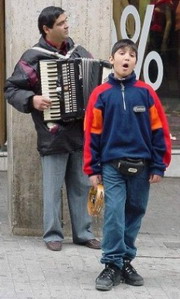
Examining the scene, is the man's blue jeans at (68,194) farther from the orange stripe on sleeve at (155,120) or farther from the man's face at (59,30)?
the orange stripe on sleeve at (155,120)

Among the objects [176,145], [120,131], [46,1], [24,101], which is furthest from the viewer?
[176,145]

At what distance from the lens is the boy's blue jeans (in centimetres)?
622

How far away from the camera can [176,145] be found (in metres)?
Answer: 10.0

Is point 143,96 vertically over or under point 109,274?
over

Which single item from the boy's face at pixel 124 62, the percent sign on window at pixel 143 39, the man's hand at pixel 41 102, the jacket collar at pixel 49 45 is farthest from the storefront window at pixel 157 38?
the boy's face at pixel 124 62

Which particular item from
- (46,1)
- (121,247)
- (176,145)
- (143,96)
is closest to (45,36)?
(46,1)

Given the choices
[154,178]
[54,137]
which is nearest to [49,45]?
[54,137]

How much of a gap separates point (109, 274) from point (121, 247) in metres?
0.21

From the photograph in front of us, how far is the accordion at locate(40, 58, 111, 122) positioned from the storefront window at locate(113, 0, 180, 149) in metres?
2.91

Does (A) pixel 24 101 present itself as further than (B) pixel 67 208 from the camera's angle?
No

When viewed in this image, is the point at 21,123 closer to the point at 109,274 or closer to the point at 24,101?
the point at 24,101

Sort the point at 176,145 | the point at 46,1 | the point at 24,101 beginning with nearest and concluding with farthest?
the point at 24,101
the point at 46,1
the point at 176,145

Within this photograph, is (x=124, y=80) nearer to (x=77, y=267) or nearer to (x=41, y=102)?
(x=41, y=102)

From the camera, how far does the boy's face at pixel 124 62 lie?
6.17 metres
